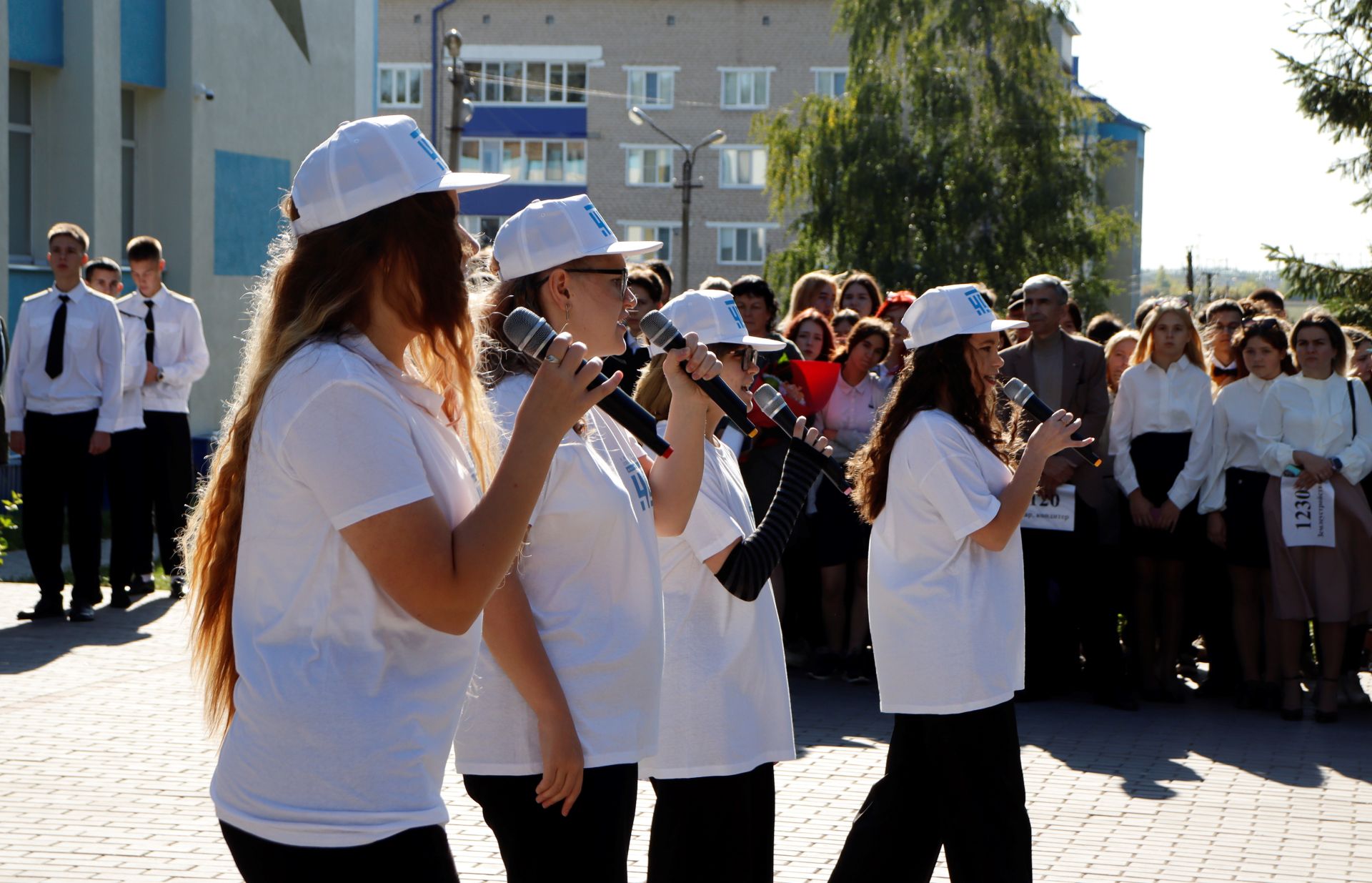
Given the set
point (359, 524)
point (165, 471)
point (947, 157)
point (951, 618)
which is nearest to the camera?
point (359, 524)

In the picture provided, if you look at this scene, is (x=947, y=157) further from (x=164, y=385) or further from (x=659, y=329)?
(x=659, y=329)

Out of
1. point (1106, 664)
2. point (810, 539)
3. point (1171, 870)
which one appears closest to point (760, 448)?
point (810, 539)

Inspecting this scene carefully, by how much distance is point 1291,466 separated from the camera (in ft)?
30.4

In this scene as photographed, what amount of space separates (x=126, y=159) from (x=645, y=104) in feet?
160

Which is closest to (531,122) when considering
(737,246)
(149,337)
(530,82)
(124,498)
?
(530,82)

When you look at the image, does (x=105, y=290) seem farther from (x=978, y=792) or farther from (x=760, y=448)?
(x=978, y=792)

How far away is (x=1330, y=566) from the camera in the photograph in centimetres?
915

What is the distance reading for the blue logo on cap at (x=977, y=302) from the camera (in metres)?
4.82

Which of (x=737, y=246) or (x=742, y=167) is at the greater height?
(x=742, y=167)

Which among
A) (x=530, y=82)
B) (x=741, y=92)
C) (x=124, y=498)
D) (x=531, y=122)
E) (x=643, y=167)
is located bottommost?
(x=124, y=498)

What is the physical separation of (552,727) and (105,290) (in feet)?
33.2

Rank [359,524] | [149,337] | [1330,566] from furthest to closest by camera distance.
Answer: [149,337] < [1330,566] < [359,524]

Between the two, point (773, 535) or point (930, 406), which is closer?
point (773, 535)

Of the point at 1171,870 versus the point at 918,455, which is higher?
the point at 918,455
